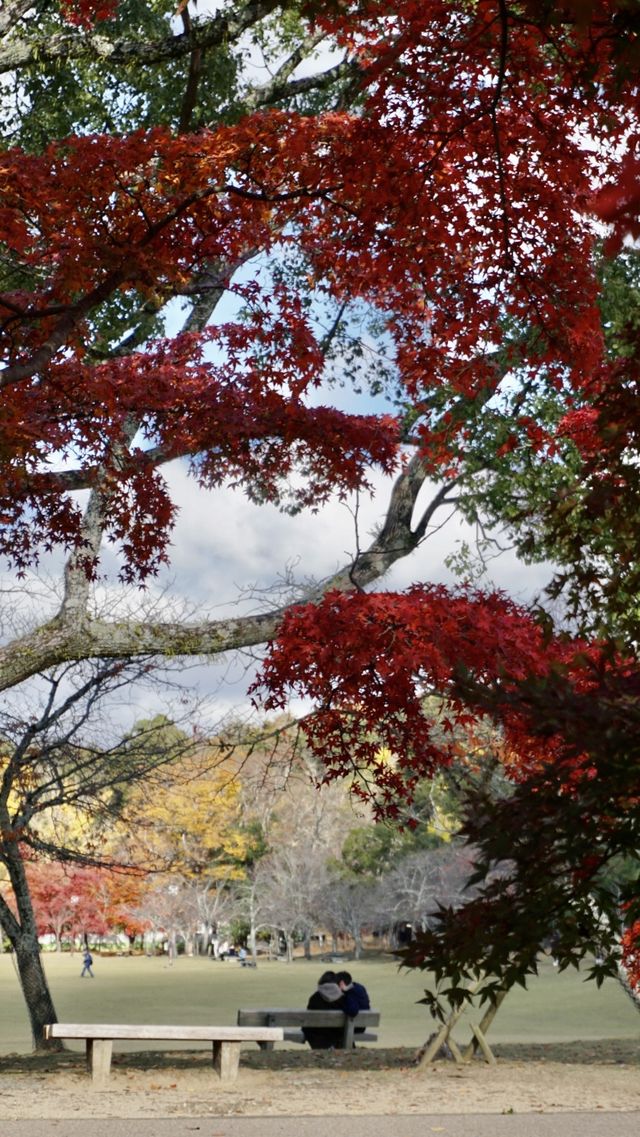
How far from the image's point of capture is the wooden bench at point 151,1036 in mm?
8555

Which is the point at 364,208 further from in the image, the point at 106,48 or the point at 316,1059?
the point at 316,1059

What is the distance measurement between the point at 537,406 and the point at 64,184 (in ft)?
19.3

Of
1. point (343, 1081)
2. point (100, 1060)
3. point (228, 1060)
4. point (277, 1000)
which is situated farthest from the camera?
point (277, 1000)

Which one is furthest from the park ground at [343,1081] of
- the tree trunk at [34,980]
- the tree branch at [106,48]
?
the tree branch at [106,48]

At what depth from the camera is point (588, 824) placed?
2.67 metres

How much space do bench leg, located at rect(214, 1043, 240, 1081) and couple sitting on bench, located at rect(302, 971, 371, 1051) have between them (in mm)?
2399

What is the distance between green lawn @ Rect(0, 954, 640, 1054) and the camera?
18.4m

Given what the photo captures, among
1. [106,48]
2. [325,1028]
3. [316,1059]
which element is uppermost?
[106,48]

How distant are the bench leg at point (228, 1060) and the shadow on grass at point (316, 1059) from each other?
905 mm

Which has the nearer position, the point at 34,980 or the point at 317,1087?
the point at 317,1087

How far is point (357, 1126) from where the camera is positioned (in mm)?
6867

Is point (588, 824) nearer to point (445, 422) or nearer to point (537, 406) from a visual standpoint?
point (445, 422)

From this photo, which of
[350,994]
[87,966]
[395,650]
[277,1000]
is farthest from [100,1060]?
[87,966]

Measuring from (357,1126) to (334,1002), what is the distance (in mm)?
4866
